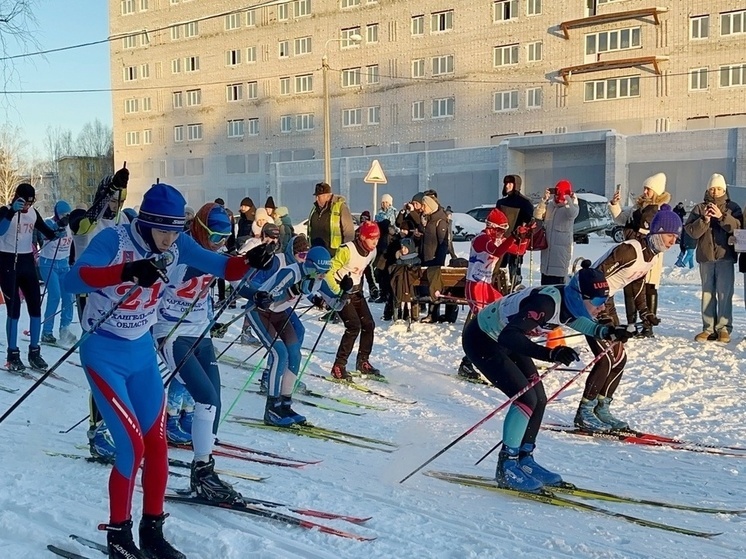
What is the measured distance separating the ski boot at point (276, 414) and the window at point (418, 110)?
1453 inches

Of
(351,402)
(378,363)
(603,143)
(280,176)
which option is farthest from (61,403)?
(280,176)

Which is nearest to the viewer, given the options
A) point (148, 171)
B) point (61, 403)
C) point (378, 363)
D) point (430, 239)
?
point (61, 403)

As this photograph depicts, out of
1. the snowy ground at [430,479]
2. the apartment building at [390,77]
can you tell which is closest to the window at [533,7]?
the apartment building at [390,77]

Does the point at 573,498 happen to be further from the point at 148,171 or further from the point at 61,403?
the point at 148,171

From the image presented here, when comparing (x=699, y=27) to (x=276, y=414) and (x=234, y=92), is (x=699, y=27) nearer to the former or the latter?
(x=234, y=92)

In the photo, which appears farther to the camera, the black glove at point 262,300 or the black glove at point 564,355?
the black glove at point 262,300

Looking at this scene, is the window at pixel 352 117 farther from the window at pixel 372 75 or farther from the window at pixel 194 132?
the window at pixel 194 132

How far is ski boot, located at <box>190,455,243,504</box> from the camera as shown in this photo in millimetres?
4254

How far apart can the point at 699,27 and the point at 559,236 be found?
30011 mm

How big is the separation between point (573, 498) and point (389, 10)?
135ft

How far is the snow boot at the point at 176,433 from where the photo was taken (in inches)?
219

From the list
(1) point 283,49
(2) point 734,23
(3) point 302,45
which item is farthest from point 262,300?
(1) point 283,49

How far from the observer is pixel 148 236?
3570 millimetres

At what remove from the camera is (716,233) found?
8.83m
